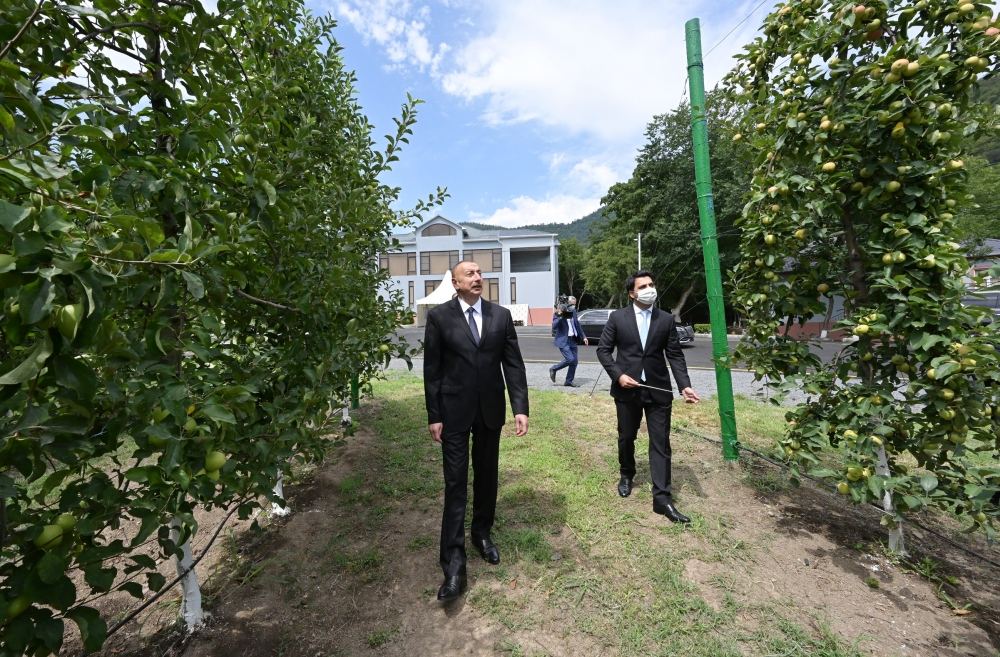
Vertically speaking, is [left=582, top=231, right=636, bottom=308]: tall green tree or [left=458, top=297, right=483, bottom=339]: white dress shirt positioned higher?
[left=582, top=231, right=636, bottom=308]: tall green tree

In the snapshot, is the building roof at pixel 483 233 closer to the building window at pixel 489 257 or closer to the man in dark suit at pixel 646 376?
the building window at pixel 489 257

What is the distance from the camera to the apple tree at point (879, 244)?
7.93ft

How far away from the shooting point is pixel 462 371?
2.85 meters

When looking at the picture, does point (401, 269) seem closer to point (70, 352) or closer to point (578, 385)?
point (578, 385)

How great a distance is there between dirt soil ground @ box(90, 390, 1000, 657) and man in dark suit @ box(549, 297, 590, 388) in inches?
197

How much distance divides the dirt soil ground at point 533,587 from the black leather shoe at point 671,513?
102 mm

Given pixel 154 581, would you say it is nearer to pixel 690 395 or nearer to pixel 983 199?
pixel 690 395

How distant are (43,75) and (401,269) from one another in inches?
1591

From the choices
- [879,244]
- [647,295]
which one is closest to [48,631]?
[647,295]

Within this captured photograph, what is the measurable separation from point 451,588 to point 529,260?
3840 centimetres

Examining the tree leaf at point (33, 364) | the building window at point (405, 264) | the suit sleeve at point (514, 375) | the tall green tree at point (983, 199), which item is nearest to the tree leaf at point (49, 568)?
the tree leaf at point (33, 364)

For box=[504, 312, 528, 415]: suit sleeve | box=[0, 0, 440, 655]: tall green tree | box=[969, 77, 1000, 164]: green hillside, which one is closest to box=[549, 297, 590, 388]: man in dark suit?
box=[504, 312, 528, 415]: suit sleeve

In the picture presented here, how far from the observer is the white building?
126ft

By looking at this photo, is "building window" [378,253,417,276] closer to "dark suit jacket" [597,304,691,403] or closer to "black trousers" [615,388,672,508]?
"dark suit jacket" [597,304,691,403]
